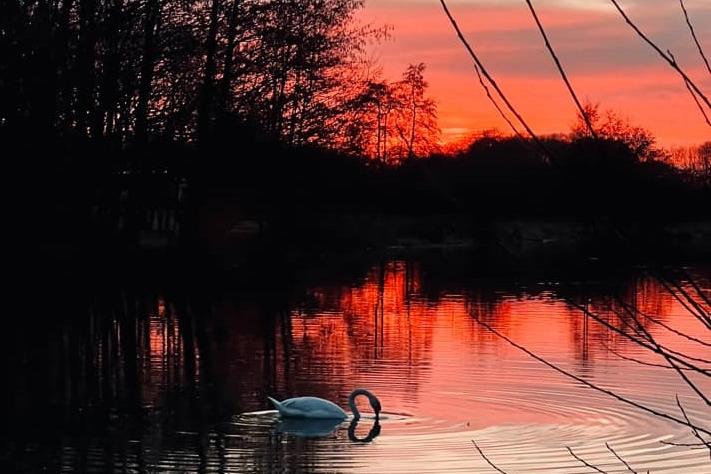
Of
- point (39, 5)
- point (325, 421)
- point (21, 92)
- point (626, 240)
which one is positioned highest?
point (39, 5)

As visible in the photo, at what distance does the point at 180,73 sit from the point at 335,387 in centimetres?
1529

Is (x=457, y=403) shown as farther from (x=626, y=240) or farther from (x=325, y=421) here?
(x=626, y=240)

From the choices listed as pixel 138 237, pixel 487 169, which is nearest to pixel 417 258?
pixel 487 169

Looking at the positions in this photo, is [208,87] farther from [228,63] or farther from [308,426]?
[308,426]

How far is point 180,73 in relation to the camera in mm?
28141

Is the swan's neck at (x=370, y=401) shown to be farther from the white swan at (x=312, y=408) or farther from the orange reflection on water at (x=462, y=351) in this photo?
the orange reflection on water at (x=462, y=351)

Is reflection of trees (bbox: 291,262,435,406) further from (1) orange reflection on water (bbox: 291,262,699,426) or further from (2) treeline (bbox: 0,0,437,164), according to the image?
(2) treeline (bbox: 0,0,437,164)

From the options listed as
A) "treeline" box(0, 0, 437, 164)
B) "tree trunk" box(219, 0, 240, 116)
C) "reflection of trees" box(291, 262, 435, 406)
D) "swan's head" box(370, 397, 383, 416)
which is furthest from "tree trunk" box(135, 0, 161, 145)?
"swan's head" box(370, 397, 383, 416)

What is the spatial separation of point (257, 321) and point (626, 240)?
18.9 metres

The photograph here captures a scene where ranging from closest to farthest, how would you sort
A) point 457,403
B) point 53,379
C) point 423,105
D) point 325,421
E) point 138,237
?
point 325,421 → point 457,403 → point 53,379 → point 138,237 → point 423,105

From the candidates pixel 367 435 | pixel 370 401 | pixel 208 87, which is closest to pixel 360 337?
pixel 370 401

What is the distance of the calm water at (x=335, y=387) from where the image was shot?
33.9 feet

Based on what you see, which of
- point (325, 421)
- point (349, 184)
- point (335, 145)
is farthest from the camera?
point (349, 184)

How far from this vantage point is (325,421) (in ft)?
38.7
